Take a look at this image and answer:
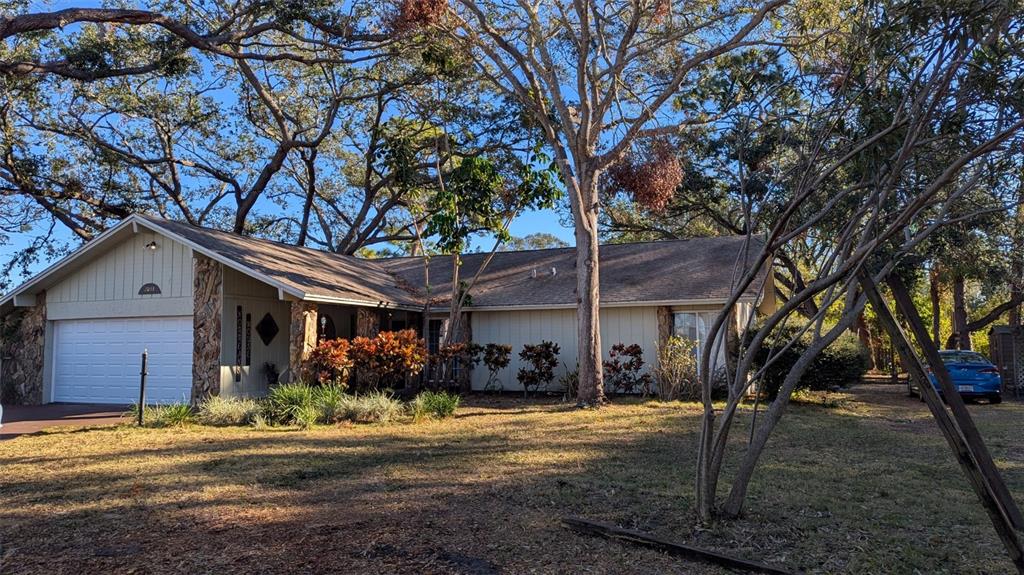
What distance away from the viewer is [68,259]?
50.8 ft

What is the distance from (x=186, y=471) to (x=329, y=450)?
1.91m

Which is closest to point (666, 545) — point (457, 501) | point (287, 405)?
point (457, 501)

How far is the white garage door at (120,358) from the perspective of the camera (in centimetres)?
1513

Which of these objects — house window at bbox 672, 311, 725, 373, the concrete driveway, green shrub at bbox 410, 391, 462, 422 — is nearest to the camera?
the concrete driveway

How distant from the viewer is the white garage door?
596 inches

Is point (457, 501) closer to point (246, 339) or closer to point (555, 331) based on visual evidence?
point (246, 339)

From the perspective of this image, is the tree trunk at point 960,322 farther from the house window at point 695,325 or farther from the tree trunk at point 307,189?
the tree trunk at point 307,189

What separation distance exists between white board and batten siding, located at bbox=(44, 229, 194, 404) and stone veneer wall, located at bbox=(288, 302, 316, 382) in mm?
2441

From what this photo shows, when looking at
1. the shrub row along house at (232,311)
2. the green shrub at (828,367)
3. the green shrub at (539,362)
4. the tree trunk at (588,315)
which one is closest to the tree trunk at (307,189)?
the shrub row along house at (232,311)

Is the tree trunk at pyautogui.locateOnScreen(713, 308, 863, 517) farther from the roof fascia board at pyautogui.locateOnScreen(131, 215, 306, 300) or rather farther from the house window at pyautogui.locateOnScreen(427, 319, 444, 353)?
the house window at pyautogui.locateOnScreen(427, 319, 444, 353)

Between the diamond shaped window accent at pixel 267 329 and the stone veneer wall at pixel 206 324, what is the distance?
5.67 ft

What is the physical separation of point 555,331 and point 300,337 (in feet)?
21.7

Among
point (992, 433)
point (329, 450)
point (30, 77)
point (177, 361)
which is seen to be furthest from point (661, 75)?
point (30, 77)

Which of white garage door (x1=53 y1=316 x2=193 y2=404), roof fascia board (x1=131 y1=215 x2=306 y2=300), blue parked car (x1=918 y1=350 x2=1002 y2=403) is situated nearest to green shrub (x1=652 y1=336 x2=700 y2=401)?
blue parked car (x1=918 y1=350 x2=1002 y2=403)
